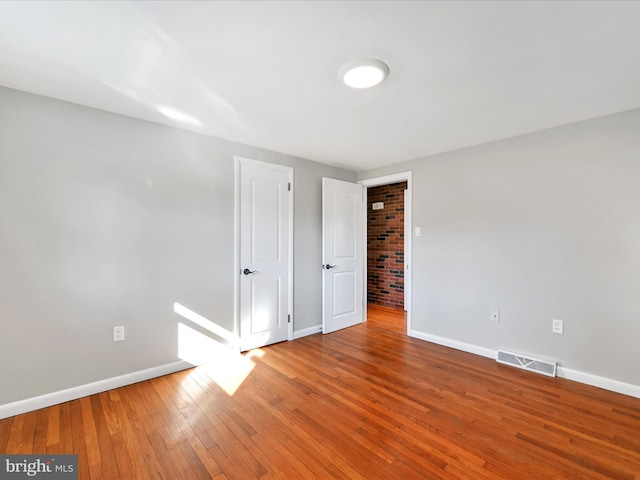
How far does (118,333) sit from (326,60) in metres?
2.71

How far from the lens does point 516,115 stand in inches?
96.1

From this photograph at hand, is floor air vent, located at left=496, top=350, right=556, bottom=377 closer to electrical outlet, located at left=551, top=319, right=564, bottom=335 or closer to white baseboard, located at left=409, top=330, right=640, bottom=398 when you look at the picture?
white baseboard, located at left=409, top=330, right=640, bottom=398

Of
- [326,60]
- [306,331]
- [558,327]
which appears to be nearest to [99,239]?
[326,60]

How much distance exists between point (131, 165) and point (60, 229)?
2.44ft

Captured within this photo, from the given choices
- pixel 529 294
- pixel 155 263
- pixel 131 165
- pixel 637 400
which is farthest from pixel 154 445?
pixel 637 400

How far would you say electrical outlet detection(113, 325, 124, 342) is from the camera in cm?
241

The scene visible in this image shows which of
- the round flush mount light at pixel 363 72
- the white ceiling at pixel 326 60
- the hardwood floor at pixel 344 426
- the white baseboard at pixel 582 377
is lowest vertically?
the hardwood floor at pixel 344 426

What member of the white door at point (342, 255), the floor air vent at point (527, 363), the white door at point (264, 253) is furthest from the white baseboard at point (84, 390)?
the floor air vent at point (527, 363)

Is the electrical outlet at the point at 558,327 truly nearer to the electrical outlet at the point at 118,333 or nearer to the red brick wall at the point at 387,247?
the red brick wall at the point at 387,247

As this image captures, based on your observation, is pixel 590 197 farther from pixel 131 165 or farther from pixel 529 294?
pixel 131 165

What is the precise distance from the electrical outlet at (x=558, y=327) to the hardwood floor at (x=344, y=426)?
44cm

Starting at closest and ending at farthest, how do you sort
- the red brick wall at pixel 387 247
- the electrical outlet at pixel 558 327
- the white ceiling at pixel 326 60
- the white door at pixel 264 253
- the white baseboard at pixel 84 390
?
the white ceiling at pixel 326 60 → the white baseboard at pixel 84 390 → the electrical outlet at pixel 558 327 → the white door at pixel 264 253 → the red brick wall at pixel 387 247

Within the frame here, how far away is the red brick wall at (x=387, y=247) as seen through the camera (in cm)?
534

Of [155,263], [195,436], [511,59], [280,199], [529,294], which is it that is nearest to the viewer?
[511,59]
